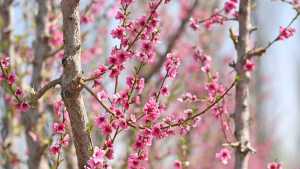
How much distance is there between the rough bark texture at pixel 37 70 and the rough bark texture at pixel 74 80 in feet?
7.43

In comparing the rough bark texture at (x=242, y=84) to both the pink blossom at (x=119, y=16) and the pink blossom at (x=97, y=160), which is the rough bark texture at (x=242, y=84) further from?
the pink blossom at (x=97, y=160)

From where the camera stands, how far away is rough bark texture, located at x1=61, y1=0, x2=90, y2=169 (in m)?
2.97

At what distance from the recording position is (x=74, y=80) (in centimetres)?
296

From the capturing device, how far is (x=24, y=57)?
6.01 metres

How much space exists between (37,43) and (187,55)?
5507 mm

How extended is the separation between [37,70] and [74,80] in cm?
263

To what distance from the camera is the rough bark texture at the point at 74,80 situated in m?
2.97

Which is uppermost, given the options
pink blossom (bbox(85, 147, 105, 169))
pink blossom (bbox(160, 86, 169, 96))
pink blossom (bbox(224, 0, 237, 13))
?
pink blossom (bbox(224, 0, 237, 13))

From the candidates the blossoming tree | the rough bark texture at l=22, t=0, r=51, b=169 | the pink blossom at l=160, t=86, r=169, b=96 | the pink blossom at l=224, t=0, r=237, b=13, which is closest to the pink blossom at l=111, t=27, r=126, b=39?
the blossoming tree

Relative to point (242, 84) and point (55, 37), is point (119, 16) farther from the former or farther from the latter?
point (55, 37)

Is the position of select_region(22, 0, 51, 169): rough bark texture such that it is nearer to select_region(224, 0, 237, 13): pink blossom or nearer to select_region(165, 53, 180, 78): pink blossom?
select_region(224, 0, 237, 13): pink blossom

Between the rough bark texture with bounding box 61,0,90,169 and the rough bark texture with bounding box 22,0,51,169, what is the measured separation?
7.43ft

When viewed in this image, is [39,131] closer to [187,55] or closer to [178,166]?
[178,166]

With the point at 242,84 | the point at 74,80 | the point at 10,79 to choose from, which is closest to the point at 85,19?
the point at 242,84
